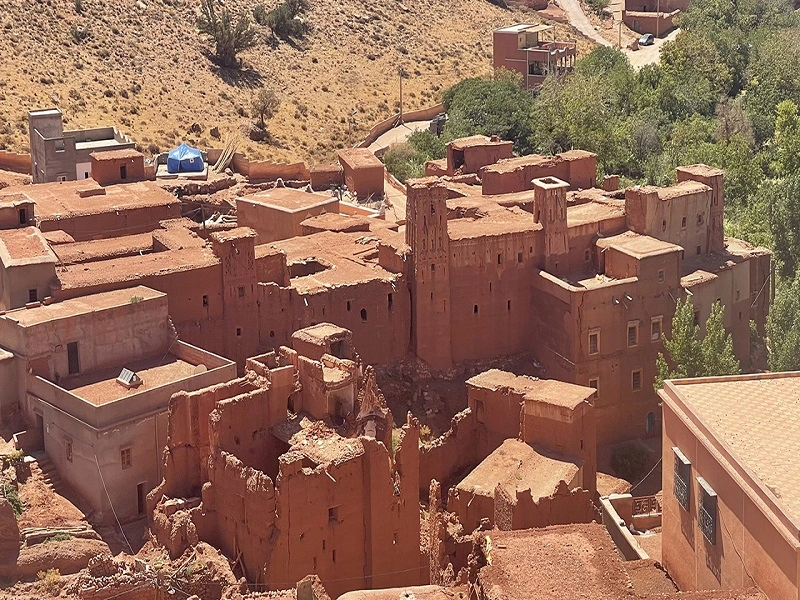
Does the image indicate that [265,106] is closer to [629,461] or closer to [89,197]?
[89,197]

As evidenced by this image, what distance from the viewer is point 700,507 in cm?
2478

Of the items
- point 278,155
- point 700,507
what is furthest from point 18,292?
point 278,155

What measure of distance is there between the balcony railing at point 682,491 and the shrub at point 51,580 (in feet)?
40.7

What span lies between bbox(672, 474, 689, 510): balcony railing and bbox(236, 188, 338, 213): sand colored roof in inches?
909

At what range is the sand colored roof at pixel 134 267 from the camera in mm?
36781

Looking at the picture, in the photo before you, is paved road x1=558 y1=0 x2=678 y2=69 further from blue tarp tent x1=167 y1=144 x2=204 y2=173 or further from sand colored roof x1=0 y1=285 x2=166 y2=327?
sand colored roof x1=0 y1=285 x2=166 y2=327

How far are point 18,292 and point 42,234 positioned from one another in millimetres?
5213

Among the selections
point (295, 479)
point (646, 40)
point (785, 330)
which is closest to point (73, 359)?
point (295, 479)

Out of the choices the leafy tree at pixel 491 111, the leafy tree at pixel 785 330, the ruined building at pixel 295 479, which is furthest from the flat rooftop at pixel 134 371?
the leafy tree at pixel 491 111

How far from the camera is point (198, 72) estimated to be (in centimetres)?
7331

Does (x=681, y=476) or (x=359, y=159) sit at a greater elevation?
(x=359, y=159)

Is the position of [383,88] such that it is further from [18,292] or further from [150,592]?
[150,592]

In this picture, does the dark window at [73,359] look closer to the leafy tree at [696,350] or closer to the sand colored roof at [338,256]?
the sand colored roof at [338,256]

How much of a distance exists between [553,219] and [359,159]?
16733 mm
